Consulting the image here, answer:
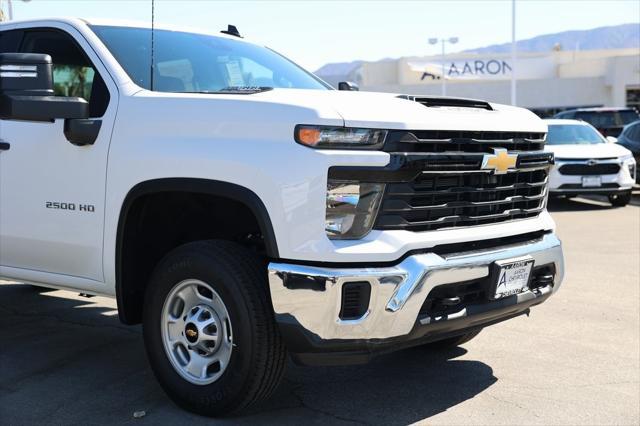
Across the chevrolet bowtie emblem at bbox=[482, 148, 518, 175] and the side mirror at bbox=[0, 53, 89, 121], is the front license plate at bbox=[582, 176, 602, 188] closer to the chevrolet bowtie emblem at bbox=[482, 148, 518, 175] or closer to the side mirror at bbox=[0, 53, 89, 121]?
the chevrolet bowtie emblem at bbox=[482, 148, 518, 175]

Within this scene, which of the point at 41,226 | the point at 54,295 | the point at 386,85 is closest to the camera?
the point at 41,226

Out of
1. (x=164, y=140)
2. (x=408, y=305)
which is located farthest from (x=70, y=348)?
(x=408, y=305)

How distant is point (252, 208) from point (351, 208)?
46cm

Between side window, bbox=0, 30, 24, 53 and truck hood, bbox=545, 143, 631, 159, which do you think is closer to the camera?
side window, bbox=0, 30, 24, 53

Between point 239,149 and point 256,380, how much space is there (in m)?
1.09

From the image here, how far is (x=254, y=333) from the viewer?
3523 millimetres

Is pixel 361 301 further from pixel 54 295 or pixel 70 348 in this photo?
pixel 54 295

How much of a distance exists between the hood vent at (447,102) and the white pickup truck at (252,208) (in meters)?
0.01

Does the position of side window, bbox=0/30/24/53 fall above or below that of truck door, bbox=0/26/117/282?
above

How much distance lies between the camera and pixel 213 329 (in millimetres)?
3777

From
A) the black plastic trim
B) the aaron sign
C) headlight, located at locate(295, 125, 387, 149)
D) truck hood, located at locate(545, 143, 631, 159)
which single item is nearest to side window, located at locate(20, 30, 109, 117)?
headlight, located at locate(295, 125, 387, 149)

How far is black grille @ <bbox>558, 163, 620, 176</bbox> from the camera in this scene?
44.1ft

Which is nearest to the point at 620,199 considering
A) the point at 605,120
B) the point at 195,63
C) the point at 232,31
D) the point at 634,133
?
the point at 634,133

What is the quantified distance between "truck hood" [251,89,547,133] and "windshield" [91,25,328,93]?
415 mm
